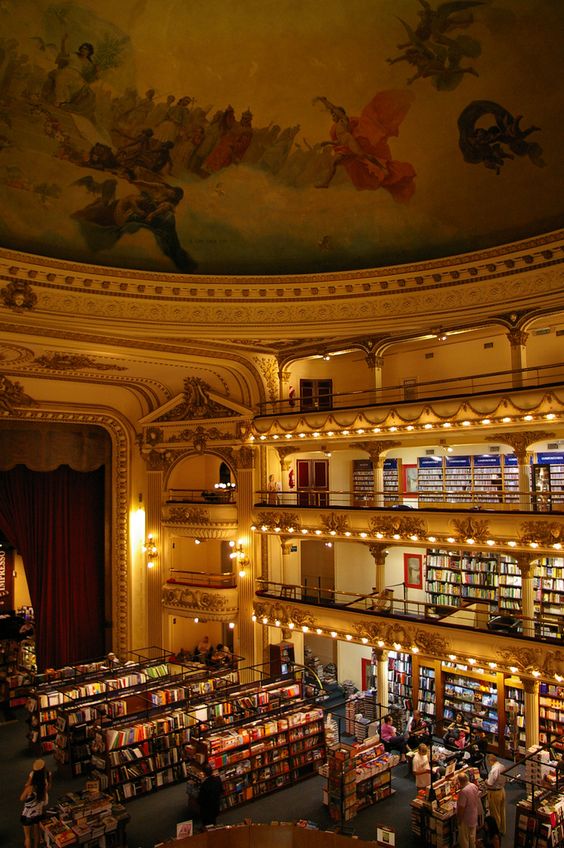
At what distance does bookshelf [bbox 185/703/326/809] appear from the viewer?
10977 millimetres

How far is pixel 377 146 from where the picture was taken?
12406 millimetres

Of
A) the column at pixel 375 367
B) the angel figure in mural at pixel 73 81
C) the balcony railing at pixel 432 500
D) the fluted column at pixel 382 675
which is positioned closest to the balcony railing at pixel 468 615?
the fluted column at pixel 382 675

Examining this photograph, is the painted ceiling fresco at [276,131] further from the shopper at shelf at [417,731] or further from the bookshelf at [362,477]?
the shopper at shelf at [417,731]

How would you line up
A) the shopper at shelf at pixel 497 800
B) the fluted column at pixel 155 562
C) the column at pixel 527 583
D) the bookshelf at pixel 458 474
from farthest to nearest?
the fluted column at pixel 155 562, the bookshelf at pixel 458 474, the column at pixel 527 583, the shopper at shelf at pixel 497 800

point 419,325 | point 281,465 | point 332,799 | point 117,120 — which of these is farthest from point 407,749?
point 117,120

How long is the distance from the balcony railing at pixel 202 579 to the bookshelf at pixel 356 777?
21.9 feet

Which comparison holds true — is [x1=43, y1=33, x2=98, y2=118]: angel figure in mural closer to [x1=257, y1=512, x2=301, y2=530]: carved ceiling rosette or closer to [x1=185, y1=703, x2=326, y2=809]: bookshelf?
[x1=257, y1=512, x2=301, y2=530]: carved ceiling rosette

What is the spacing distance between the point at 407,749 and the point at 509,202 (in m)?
11.0

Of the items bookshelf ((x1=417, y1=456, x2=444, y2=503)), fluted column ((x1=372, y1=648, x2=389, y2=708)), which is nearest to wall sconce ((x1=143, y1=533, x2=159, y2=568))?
fluted column ((x1=372, y1=648, x2=389, y2=708))

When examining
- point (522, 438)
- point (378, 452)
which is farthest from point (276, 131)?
point (522, 438)

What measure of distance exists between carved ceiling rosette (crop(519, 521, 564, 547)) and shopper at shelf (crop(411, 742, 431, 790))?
4.27m

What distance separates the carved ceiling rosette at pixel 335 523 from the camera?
14961mm

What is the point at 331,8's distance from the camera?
35.6 feet

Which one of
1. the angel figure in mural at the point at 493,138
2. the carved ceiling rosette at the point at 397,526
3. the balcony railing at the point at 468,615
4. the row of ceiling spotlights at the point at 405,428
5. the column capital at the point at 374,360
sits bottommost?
the balcony railing at the point at 468,615
